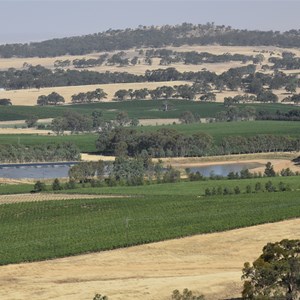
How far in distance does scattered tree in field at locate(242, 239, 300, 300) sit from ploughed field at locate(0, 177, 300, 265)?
538 inches

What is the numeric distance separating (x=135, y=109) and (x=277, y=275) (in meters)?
106

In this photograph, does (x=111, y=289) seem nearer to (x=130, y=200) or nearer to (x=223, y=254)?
(x=223, y=254)

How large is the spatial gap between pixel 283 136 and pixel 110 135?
17.5m

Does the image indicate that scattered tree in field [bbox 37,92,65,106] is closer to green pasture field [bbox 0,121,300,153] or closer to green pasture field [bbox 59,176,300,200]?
green pasture field [bbox 0,121,300,153]

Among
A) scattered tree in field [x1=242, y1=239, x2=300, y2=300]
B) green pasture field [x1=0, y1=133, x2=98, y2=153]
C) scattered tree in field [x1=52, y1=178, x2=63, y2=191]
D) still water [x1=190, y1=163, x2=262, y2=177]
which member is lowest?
still water [x1=190, y1=163, x2=262, y2=177]

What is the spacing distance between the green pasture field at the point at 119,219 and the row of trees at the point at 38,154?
2615cm

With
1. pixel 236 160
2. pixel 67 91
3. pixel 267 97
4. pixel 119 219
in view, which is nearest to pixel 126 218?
pixel 119 219

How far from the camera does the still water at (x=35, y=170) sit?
80.7 meters

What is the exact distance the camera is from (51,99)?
149 metres

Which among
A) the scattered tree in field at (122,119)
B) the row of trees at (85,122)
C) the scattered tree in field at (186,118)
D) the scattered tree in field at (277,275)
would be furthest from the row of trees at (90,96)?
the scattered tree in field at (277,275)

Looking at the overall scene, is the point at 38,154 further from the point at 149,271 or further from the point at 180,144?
the point at 149,271

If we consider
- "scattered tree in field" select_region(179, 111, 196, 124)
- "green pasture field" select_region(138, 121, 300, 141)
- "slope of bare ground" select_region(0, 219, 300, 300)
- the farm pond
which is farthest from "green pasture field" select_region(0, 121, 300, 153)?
"slope of bare ground" select_region(0, 219, 300, 300)

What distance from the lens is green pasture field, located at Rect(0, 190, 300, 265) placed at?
150ft

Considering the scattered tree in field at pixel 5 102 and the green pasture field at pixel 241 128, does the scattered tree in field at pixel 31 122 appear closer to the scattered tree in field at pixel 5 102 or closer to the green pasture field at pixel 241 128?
the green pasture field at pixel 241 128
